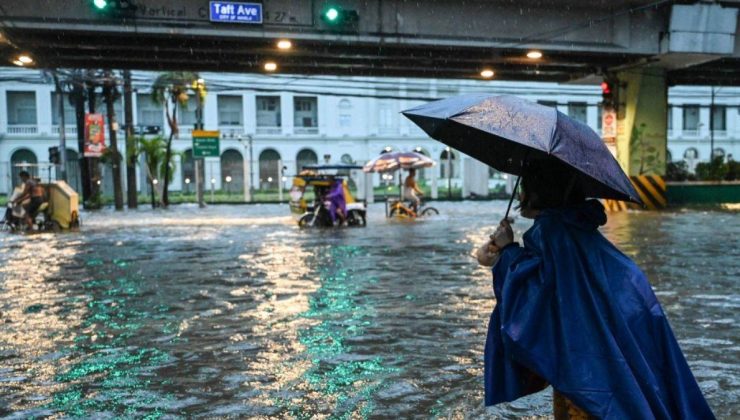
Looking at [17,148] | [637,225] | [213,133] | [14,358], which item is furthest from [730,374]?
[17,148]

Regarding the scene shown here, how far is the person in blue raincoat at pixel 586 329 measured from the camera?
8.65 ft

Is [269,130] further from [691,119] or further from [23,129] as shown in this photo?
[691,119]

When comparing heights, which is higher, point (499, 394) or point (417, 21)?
point (417, 21)

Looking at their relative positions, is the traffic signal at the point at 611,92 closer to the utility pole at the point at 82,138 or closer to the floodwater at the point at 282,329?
the floodwater at the point at 282,329

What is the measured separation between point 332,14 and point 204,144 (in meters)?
21.5

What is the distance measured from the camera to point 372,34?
18438 mm

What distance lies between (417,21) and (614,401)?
1683 centimetres

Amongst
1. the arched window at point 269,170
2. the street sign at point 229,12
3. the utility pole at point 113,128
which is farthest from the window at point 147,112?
the street sign at point 229,12

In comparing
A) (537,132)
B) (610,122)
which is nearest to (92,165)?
(610,122)

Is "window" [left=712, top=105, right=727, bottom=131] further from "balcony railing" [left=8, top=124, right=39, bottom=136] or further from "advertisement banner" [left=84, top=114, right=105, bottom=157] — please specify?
"balcony railing" [left=8, top=124, right=39, bottom=136]

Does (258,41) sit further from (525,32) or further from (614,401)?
(614,401)

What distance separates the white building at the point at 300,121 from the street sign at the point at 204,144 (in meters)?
17.3

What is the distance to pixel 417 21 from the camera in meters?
18.7

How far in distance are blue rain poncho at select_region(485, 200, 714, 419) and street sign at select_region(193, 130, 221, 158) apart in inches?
1417
